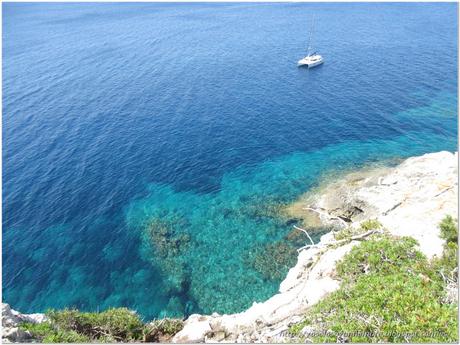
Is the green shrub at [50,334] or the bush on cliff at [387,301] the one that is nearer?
the bush on cliff at [387,301]

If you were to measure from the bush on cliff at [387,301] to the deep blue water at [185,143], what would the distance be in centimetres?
1630

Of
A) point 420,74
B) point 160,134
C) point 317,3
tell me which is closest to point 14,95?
point 160,134

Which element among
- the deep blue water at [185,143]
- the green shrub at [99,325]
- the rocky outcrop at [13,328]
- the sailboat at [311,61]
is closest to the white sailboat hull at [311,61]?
the sailboat at [311,61]

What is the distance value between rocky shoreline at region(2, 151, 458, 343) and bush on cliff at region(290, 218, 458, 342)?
58.1 inches

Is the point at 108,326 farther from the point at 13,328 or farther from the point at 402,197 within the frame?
the point at 402,197

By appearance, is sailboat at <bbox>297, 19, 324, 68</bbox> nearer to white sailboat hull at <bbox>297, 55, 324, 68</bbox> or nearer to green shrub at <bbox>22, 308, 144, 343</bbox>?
white sailboat hull at <bbox>297, 55, 324, 68</bbox>

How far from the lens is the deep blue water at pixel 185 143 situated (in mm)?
41469

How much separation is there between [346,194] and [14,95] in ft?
257

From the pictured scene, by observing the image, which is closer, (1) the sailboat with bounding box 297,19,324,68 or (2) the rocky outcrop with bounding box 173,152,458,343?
(2) the rocky outcrop with bounding box 173,152,458,343

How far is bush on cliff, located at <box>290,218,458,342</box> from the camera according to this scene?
16703mm

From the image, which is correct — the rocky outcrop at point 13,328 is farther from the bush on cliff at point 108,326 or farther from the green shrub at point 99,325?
the green shrub at point 99,325

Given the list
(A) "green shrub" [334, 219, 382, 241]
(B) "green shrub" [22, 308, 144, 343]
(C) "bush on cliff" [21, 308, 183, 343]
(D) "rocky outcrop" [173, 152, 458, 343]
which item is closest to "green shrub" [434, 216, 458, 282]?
(D) "rocky outcrop" [173, 152, 458, 343]

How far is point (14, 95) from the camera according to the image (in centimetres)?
8369

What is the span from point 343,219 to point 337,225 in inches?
59.1
